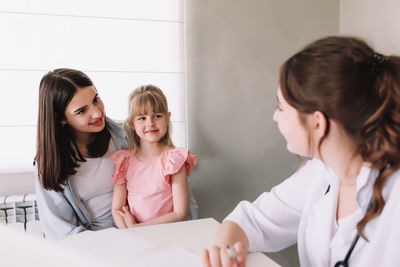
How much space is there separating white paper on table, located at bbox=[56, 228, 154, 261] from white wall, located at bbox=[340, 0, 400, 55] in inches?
60.9

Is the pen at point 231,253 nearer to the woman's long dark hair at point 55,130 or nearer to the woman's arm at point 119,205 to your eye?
the woman's arm at point 119,205

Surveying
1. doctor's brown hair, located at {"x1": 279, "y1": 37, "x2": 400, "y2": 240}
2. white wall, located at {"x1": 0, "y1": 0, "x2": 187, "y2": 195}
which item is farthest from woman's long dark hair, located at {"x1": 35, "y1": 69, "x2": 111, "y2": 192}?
doctor's brown hair, located at {"x1": 279, "y1": 37, "x2": 400, "y2": 240}

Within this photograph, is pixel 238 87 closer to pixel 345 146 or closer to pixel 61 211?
pixel 61 211

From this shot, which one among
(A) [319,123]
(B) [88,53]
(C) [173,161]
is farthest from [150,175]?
(A) [319,123]

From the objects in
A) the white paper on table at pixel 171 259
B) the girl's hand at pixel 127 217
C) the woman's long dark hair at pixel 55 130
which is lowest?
the girl's hand at pixel 127 217

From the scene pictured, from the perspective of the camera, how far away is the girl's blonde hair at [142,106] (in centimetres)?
158

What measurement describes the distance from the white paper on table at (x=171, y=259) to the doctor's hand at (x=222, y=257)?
0.10 m

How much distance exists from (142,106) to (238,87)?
0.75 m

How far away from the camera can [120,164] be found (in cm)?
157

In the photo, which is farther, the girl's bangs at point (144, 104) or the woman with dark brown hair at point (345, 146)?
the girl's bangs at point (144, 104)

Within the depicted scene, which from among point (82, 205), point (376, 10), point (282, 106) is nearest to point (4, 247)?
point (282, 106)

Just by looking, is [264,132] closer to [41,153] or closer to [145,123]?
[145,123]

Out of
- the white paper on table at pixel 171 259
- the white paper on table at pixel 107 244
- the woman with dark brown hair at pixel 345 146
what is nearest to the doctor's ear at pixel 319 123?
the woman with dark brown hair at pixel 345 146

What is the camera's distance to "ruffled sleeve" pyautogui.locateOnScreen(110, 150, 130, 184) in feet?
5.14
